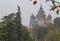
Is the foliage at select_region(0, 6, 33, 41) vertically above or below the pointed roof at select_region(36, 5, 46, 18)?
below

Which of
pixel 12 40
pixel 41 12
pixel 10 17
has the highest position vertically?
pixel 41 12

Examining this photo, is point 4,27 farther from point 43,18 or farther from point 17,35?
point 43,18

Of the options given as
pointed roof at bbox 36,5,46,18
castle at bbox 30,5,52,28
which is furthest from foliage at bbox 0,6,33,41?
pointed roof at bbox 36,5,46,18

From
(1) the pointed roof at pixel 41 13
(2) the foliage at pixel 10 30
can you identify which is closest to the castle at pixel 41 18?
(1) the pointed roof at pixel 41 13

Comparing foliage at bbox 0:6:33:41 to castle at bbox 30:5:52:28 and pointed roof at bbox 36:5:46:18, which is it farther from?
pointed roof at bbox 36:5:46:18

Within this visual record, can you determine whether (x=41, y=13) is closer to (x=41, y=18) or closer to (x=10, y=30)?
(x=41, y=18)

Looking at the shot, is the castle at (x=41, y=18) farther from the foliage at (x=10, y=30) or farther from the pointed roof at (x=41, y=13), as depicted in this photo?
the foliage at (x=10, y=30)

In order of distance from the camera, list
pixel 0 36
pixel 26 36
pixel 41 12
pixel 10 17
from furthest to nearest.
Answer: pixel 41 12 < pixel 26 36 < pixel 10 17 < pixel 0 36

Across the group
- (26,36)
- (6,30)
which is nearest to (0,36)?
(6,30)

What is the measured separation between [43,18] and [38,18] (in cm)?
295

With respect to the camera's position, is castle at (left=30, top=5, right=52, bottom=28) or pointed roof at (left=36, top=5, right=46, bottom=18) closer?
castle at (left=30, top=5, right=52, bottom=28)

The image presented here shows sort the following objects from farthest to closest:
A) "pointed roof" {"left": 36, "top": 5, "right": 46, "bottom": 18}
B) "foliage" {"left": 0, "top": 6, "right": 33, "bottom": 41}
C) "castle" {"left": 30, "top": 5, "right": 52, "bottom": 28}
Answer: "pointed roof" {"left": 36, "top": 5, "right": 46, "bottom": 18}
"castle" {"left": 30, "top": 5, "right": 52, "bottom": 28}
"foliage" {"left": 0, "top": 6, "right": 33, "bottom": 41}

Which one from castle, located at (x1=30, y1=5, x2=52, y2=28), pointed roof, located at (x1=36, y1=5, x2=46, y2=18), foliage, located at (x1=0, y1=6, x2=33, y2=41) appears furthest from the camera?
pointed roof, located at (x1=36, y1=5, x2=46, y2=18)

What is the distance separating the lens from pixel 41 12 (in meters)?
121
